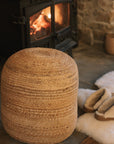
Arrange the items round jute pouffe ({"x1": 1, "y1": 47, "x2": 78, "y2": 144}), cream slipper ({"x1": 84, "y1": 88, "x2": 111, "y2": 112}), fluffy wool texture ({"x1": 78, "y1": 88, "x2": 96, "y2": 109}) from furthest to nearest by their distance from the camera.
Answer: fluffy wool texture ({"x1": 78, "y1": 88, "x2": 96, "y2": 109}), cream slipper ({"x1": 84, "y1": 88, "x2": 111, "y2": 112}), round jute pouffe ({"x1": 1, "y1": 47, "x2": 78, "y2": 144})

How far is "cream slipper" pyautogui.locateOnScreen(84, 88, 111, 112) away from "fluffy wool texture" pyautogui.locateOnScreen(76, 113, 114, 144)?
0.07 m

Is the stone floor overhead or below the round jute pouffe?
below

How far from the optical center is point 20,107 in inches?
65.1

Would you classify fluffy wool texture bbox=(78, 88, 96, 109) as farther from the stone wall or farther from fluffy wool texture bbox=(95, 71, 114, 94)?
the stone wall

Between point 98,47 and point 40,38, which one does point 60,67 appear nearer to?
point 40,38

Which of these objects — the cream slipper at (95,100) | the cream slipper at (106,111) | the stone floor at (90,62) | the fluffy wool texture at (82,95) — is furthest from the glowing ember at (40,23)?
the cream slipper at (106,111)

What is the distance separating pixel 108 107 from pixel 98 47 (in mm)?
1681

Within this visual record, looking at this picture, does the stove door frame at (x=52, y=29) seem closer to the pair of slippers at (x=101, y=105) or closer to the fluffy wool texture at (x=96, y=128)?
the pair of slippers at (x=101, y=105)

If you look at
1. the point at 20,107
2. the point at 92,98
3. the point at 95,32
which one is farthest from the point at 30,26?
the point at 95,32

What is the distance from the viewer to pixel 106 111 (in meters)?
1.97

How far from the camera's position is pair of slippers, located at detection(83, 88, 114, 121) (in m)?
1.94

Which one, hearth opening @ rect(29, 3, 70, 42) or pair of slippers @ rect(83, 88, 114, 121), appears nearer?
pair of slippers @ rect(83, 88, 114, 121)

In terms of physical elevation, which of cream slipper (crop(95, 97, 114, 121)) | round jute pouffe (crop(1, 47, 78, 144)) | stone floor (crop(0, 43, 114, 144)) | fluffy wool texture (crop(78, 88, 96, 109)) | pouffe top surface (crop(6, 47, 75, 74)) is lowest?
stone floor (crop(0, 43, 114, 144))

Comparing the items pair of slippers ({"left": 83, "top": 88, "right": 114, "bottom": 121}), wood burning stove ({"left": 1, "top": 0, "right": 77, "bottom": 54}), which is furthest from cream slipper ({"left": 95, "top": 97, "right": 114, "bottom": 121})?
wood burning stove ({"left": 1, "top": 0, "right": 77, "bottom": 54})
